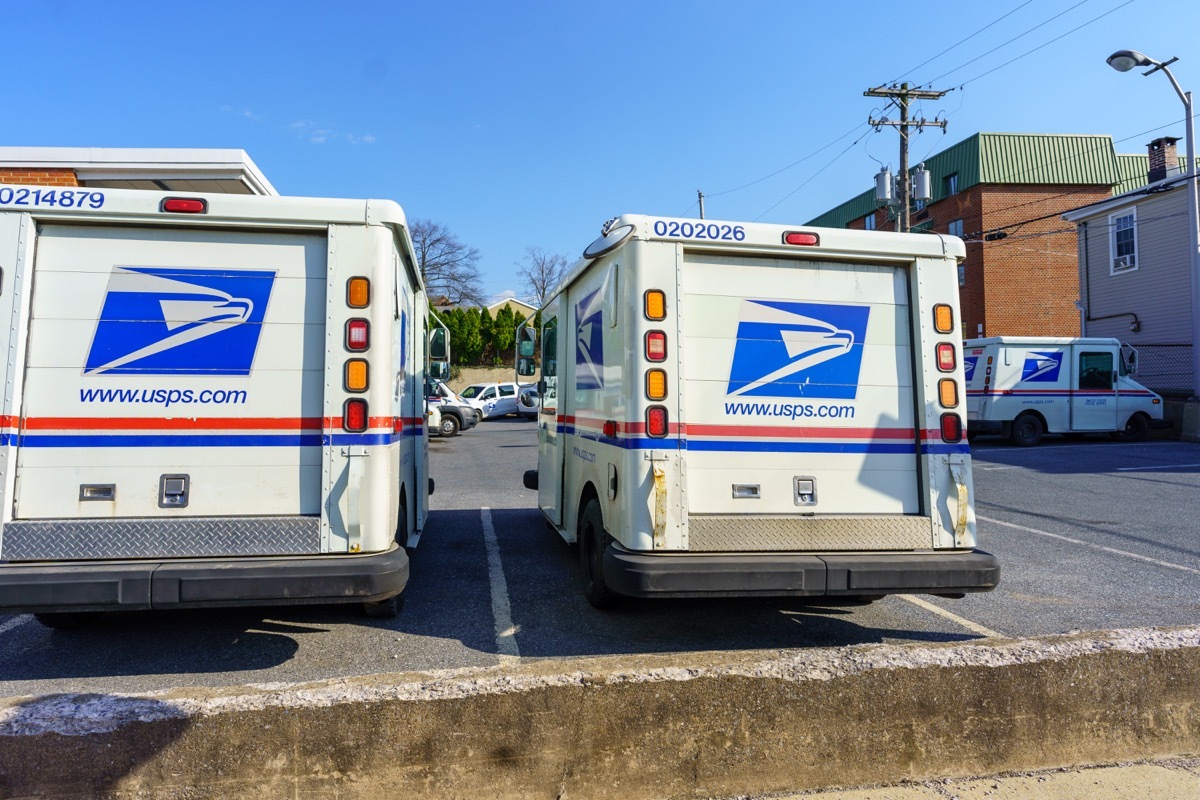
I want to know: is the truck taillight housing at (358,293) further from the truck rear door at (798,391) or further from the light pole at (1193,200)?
the light pole at (1193,200)

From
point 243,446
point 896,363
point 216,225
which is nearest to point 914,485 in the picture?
point 896,363

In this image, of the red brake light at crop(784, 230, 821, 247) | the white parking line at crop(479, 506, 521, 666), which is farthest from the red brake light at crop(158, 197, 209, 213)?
the red brake light at crop(784, 230, 821, 247)

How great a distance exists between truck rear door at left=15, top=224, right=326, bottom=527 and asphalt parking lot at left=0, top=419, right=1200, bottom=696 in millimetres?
925

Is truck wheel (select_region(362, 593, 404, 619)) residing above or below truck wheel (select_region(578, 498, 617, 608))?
below

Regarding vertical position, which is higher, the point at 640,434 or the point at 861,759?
the point at 640,434

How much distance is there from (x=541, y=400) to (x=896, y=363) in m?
4.04

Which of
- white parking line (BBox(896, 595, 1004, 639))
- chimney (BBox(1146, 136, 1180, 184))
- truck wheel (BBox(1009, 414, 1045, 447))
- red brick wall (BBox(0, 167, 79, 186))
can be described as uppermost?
chimney (BBox(1146, 136, 1180, 184))

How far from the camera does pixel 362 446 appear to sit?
4250 mm

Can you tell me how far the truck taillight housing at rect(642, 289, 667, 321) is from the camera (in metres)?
4.43

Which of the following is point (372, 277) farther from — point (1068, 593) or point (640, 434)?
point (1068, 593)

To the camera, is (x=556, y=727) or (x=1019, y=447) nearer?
(x=556, y=727)

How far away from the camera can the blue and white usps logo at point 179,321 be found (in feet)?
13.5

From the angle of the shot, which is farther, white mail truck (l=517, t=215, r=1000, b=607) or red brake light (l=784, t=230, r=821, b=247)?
red brake light (l=784, t=230, r=821, b=247)

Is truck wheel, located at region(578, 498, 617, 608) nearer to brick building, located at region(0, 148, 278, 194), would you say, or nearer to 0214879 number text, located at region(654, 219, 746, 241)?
0214879 number text, located at region(654, 219, 746, 241)
